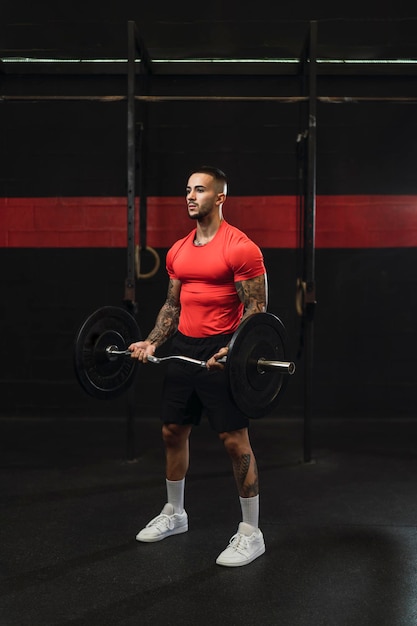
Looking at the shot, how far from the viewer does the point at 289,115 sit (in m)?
4.37

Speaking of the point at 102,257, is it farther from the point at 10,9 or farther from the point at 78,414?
the point at 10,9

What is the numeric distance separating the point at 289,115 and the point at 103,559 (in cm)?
308

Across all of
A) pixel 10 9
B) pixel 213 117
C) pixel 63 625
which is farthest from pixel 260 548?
pixel 10 9

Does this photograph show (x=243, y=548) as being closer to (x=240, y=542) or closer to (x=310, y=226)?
(x=240, y=542)

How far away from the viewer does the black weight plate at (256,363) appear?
2105 mm

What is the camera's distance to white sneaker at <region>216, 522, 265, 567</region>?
2322mm

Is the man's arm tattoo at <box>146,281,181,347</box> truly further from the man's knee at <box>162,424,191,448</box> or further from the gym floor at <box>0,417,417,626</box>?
the gym floor at <box>0,417,417,626</box>

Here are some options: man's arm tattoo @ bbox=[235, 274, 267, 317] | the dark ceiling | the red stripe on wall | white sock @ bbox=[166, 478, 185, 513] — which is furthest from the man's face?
the dark ceiling

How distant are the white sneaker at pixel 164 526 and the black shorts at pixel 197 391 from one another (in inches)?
15.8

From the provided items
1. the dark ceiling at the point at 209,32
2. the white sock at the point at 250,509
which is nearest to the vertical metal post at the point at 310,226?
the dark ceiling at the point at 209,32

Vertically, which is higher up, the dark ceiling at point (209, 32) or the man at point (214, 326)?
the dark ceiling at point (209, 32)

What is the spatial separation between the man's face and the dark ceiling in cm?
218

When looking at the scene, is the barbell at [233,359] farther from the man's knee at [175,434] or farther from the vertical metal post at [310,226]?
the vertical metal post at [310,226]

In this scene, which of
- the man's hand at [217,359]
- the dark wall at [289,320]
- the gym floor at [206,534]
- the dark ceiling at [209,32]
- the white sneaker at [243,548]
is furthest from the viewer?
the dark wall at [289,320]
